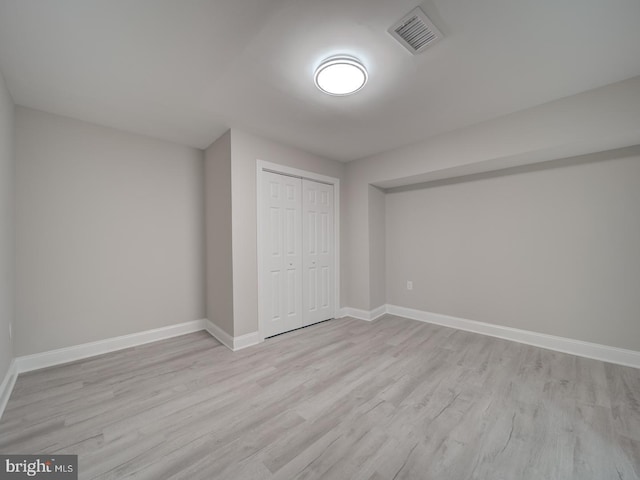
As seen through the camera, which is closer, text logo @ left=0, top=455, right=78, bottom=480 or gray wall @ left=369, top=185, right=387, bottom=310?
text logo @ left=0, top=455, right=78, bottom=480

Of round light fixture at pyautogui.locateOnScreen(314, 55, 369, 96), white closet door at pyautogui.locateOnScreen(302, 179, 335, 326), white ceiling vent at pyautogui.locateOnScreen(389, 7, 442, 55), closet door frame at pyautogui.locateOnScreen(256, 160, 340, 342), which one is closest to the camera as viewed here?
white ceiling vent at pyautogui.locateOnScreen(389, 7, 442, 55)

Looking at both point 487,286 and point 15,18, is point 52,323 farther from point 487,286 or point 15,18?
point 487,286

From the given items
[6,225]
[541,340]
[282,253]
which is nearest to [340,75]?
[282,253]

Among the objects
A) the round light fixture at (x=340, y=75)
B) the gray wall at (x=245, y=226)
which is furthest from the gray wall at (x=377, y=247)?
the round light fixture at (x=340, y=75)

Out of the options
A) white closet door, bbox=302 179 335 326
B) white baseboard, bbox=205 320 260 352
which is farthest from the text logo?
white closet door, bbox=302 179 335 326

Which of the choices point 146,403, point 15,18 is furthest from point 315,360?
point 15,18

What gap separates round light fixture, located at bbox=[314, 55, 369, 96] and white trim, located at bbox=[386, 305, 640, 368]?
3.17 metres

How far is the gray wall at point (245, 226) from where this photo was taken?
2803 millimetres

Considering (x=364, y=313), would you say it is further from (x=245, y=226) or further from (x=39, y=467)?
(x=39, y=467)

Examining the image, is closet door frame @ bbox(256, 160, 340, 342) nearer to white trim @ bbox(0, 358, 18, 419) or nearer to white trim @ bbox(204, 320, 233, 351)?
white trim @ bbox(204, 320, 233, 351)

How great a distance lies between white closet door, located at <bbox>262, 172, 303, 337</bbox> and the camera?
311cm

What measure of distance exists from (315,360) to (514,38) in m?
2.99

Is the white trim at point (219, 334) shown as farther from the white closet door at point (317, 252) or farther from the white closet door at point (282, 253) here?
the white closet door at point (317, 252)

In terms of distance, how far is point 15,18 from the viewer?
1.40 m
